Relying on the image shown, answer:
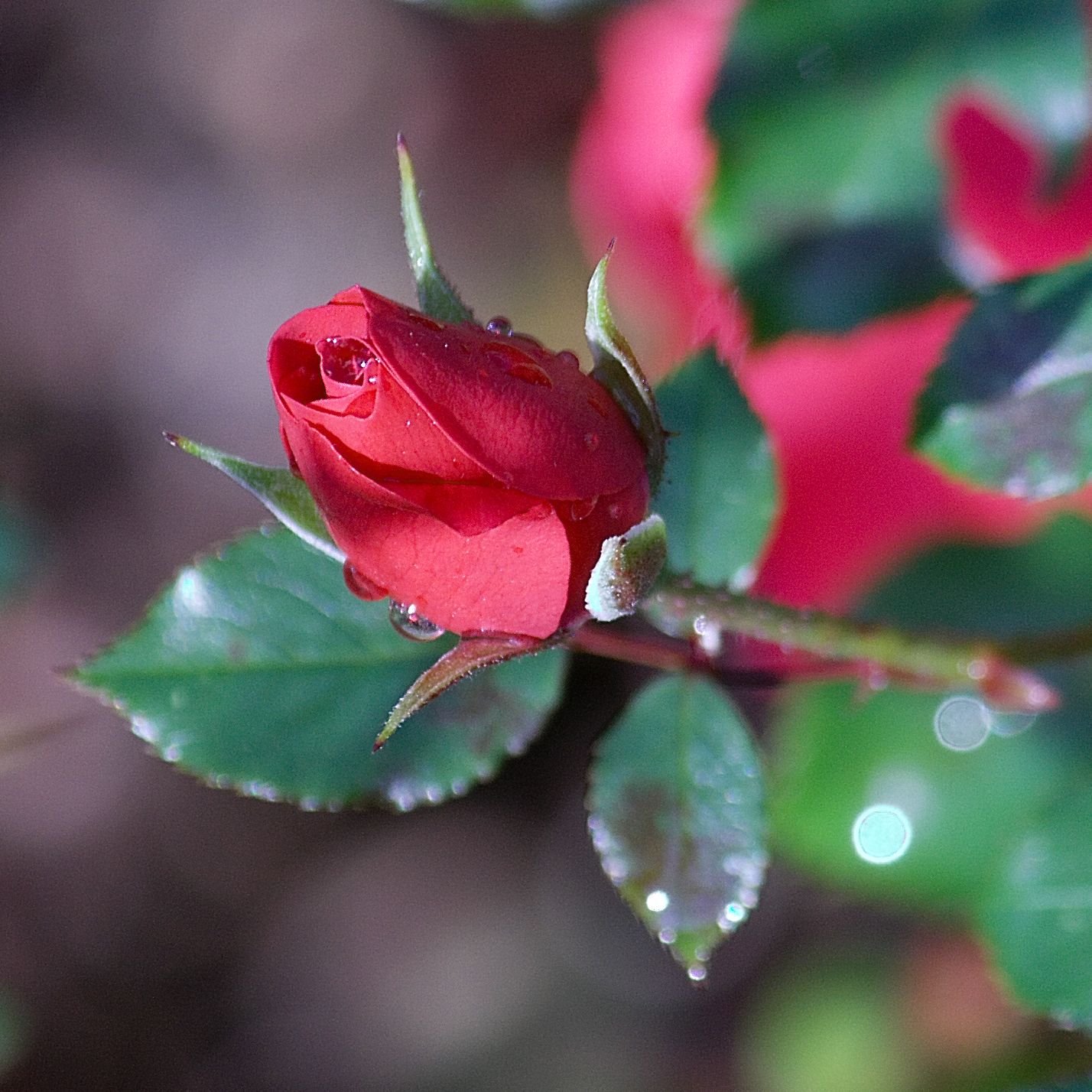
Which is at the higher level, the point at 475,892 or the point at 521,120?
the point at 521,120

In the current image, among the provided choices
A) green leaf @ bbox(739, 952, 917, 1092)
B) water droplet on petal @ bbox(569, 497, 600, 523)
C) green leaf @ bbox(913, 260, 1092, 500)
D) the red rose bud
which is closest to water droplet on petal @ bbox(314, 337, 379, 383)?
the red rose bud

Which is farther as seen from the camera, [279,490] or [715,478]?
[715,478]

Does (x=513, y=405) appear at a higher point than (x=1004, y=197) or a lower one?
lower

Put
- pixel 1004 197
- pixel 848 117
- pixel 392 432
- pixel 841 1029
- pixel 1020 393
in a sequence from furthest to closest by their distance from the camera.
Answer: pixel 841 1029 → pixel 1004 197 → pixel 848 117 → pixel 1020 393 → pixel 392 432

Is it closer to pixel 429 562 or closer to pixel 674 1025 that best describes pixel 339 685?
pixel 429 562

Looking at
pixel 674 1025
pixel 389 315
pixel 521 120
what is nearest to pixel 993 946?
pixel 389 315

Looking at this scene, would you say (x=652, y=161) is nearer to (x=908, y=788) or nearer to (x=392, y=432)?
(x=908, y=788)

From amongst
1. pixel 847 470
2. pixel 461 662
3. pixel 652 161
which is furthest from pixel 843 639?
pixel 652 161
